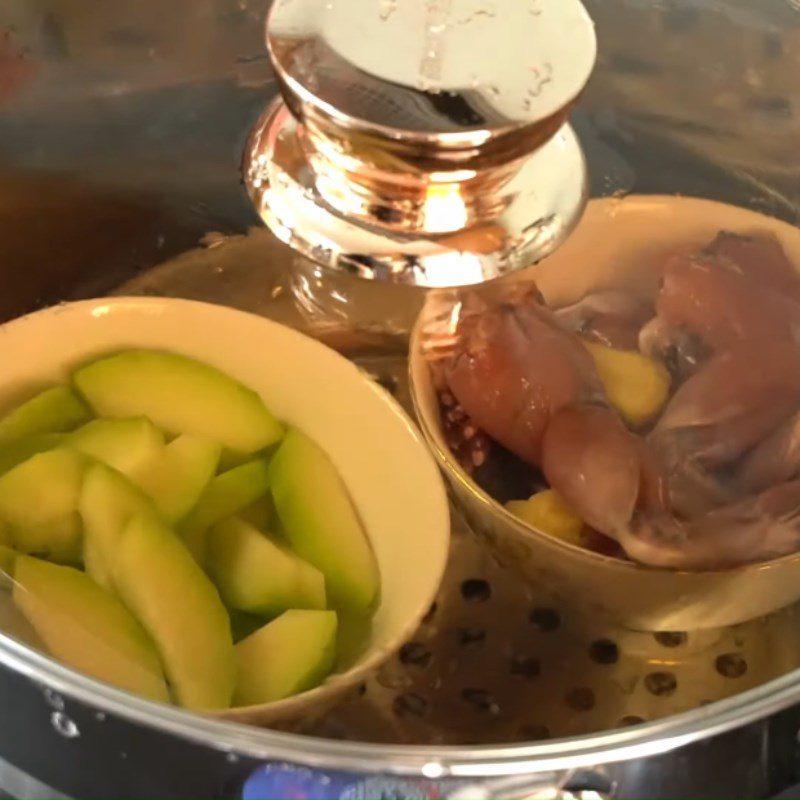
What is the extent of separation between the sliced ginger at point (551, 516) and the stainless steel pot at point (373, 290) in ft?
0.12

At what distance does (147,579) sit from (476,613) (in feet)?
0.58

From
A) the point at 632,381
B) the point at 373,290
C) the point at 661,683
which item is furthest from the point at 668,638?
the point at 373,290

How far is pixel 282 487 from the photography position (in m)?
0.58

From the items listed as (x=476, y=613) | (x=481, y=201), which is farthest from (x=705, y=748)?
(x=481, y=201)

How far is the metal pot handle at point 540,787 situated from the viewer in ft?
1.40

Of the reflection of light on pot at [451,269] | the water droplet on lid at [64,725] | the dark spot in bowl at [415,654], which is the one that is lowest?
the dark spot in bowl at [415,654]

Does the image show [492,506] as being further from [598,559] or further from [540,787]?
[540,787]

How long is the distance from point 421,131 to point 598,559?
0.75 ft

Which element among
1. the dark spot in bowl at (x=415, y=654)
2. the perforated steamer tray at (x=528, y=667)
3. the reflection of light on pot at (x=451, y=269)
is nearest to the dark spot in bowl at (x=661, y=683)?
the perforated steamer tray at (x=528, y=667)

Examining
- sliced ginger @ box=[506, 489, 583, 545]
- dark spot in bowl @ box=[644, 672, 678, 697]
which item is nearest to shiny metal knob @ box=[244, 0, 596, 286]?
sliced ginger @ box=[506, 489, 583, 545]

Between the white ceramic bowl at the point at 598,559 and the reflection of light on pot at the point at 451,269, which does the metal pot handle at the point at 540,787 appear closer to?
the white ceramic bowl at the point at 598,559

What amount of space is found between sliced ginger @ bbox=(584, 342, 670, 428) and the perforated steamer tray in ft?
0.35

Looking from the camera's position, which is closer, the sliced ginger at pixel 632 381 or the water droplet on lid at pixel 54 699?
the water droplet on lid at pixel 54 699

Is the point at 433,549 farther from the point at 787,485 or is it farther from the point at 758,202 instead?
the point at 758,202
